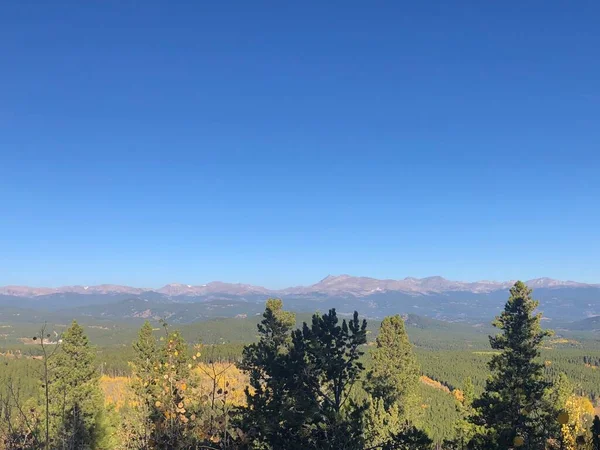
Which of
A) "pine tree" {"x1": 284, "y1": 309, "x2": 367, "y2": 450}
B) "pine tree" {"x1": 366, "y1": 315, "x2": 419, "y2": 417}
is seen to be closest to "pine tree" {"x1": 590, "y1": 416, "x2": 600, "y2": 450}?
"pine tree" {"x1": 284, "y1": 309, "x2": 367, "y2": 450}

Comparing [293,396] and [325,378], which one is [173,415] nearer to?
[293,396]

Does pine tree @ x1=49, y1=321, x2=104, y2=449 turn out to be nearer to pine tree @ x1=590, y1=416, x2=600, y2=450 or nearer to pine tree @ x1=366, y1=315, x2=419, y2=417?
pine tree @ x1=366, y1=315, x2=419, y2=417

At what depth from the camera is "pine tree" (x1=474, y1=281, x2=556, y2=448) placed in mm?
17281

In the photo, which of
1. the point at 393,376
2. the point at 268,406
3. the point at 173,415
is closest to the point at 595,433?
the point at 268,406

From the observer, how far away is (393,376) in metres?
26.0

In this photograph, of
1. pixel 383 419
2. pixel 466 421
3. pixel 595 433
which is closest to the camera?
pixel 595 433

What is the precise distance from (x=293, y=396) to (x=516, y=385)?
12540 millimetres

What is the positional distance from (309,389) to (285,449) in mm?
1535

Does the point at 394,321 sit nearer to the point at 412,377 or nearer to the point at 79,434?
the point at 412,377

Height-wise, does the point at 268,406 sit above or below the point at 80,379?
above

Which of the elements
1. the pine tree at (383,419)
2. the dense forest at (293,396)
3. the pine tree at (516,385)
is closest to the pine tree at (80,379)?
the dense forest at (293,396)

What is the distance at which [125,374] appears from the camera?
380 ft

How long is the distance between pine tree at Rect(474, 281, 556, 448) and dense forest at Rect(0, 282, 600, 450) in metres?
0.05

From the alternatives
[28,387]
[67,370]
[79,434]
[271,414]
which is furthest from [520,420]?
[28,387]
